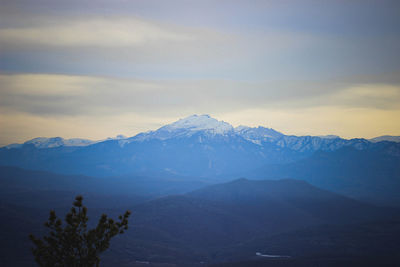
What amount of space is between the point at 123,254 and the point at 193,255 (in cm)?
3125

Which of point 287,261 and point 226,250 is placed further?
point 226,250

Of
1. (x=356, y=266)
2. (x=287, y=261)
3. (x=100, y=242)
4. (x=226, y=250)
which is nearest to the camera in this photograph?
(x=100, y=242)

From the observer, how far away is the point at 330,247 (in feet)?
561

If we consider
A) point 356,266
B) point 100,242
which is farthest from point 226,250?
point 100,242

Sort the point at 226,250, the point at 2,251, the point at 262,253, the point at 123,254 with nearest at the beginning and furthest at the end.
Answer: the point at 2,251 < the point at 123,254 < the point at 262,253 < the point at 226,250

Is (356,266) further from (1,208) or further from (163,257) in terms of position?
(1,208)

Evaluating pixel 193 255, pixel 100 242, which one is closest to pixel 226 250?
pixel 193 255

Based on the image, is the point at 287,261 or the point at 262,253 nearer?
the point at 287,261

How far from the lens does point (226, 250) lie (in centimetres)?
19362

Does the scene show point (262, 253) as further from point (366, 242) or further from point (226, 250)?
point (366, 242)

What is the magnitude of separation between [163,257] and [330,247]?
6605 centimetres

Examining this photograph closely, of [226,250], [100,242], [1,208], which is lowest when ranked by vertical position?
[226,250]

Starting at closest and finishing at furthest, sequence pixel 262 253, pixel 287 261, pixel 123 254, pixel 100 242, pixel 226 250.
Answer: pixel 100 242 < pixel 287 261 < pixel 123 254 < pixel 262 253 < pixel 226 250

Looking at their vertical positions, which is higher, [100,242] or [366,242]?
[100,242]
